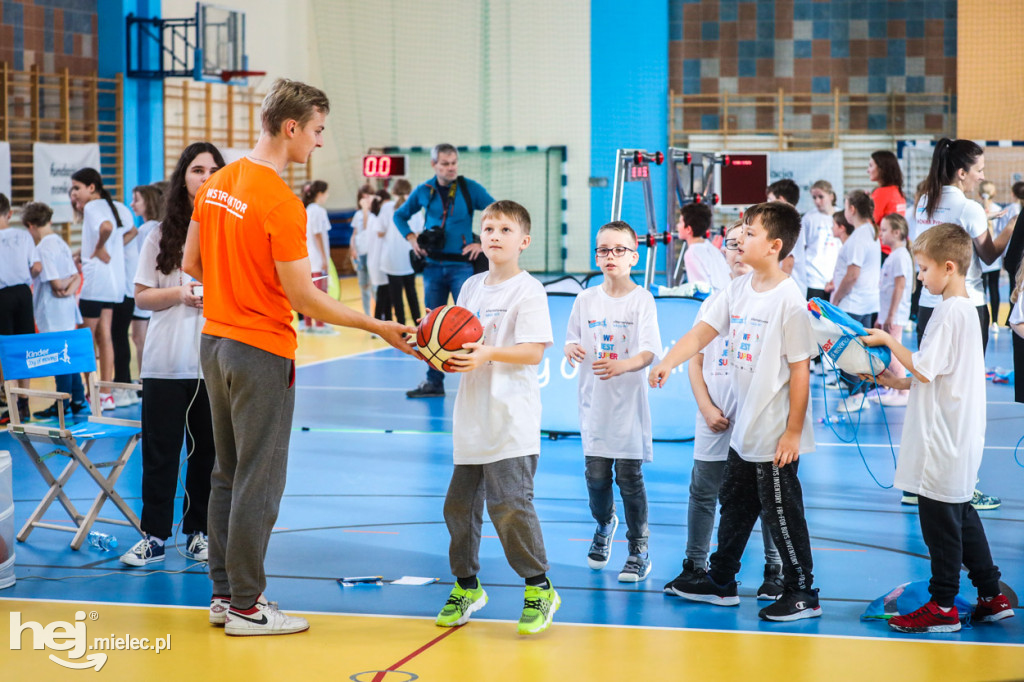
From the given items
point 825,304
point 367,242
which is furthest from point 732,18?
point 825,304

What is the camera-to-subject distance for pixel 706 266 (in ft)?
23.5

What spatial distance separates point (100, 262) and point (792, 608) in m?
6.10

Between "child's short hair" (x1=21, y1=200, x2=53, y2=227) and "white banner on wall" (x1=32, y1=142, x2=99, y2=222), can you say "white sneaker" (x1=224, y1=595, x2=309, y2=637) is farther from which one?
"white banner on wall" (x1=32, y1=142, x2=99, y2=222)

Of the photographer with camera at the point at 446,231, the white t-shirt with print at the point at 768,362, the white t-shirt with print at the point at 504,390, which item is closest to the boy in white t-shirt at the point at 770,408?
the white t-shirt with print at the point at 768,362

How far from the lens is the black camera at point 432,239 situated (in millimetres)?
8422

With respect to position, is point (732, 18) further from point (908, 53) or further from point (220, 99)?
point (220, 99)

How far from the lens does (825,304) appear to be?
3.85 metres

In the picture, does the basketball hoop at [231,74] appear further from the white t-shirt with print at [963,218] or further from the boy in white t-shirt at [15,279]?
the white t-shirt with print at [963,218]

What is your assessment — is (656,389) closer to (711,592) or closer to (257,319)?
(711,592)

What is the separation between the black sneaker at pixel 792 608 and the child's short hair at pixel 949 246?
1.27 m

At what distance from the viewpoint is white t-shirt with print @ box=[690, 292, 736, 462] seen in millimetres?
4094

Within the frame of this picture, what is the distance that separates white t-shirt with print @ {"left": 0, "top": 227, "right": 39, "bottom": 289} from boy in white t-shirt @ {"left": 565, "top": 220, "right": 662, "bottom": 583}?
15.7ft

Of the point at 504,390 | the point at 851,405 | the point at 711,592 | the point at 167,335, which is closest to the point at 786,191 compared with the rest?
the point at 851,405

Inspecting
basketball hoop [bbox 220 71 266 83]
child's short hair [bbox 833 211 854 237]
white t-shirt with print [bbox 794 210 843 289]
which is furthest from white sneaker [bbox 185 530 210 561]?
basketball hoop [bbox 220 71 266 83]
